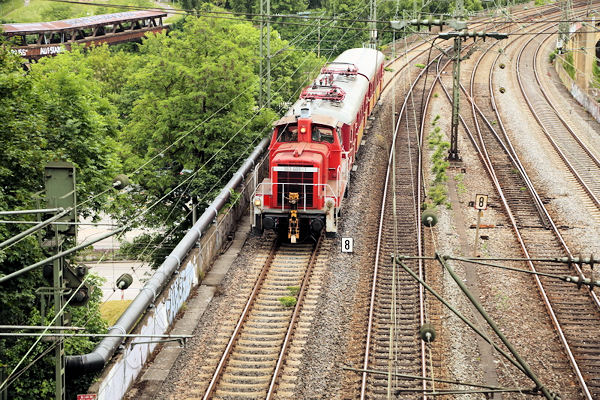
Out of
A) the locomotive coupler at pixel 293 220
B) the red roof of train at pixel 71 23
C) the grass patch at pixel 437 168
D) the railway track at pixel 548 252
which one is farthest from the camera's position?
the red roof of train at pixel 71 23

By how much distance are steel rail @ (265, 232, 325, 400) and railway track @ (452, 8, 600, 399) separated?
642cm

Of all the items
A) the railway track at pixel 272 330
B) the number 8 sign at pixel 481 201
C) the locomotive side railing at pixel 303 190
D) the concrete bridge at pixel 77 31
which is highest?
the concrete bridge at pixel 77 31

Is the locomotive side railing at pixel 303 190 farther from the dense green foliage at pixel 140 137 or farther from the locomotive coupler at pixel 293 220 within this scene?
the dense green foliage at pixel 140 137

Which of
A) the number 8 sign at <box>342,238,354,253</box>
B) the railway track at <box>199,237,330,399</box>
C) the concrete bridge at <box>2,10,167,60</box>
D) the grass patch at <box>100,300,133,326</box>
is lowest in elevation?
the grass patch at <box>100,300,133,326</box>

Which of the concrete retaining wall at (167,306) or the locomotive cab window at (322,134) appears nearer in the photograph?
the concrete retaining wall at (167,306)

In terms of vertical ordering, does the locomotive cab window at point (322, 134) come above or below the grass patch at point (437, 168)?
above

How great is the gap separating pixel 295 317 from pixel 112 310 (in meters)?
25.4

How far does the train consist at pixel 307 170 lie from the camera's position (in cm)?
2344

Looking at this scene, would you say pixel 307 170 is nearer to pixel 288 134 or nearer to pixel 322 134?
pixel 322 134

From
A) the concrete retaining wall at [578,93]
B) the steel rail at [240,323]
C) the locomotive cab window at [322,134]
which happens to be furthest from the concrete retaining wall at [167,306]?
the concrete retaining wall at [578,93]

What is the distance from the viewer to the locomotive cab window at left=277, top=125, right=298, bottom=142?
81.8 ft

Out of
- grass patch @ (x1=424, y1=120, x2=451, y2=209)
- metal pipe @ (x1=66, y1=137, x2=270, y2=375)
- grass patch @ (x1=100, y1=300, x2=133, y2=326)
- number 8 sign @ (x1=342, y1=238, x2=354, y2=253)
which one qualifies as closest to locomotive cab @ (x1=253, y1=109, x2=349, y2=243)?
number 8 sign @ (x1=342, y1=238, x2=354, y2=253)

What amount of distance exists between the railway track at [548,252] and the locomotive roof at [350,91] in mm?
6583

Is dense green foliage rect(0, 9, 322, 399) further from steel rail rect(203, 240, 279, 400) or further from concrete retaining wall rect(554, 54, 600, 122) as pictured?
concrete retaining wall rect(554, 54, 600, 122)
